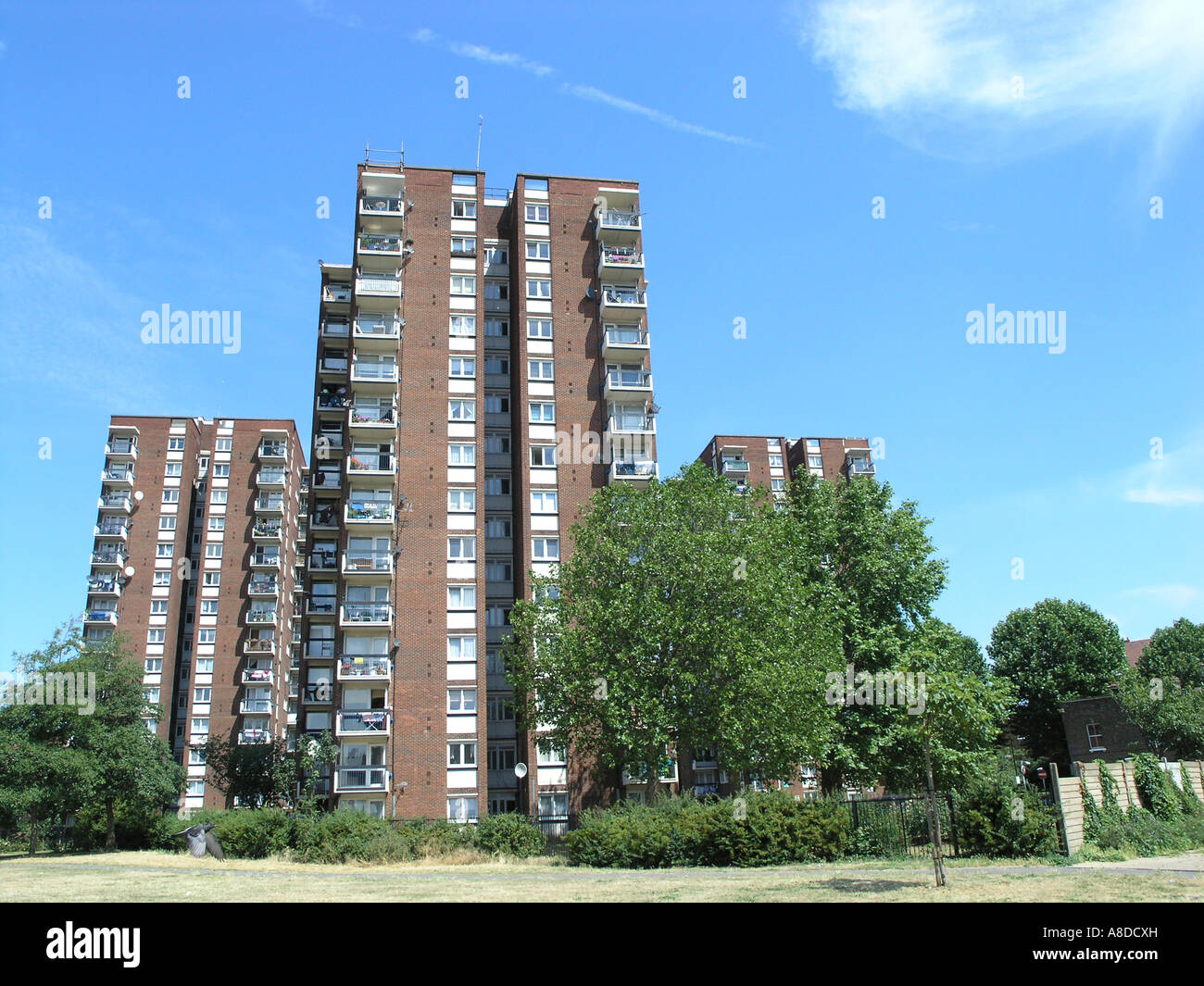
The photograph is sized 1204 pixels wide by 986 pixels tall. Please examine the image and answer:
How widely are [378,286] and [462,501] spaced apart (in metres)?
14.6

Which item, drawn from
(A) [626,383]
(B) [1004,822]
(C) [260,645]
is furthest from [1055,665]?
(C) [260,645]

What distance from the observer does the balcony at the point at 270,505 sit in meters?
77.9

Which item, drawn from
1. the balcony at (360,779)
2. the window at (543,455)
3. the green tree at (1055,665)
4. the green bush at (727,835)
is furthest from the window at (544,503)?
the green tree at (1055,665)

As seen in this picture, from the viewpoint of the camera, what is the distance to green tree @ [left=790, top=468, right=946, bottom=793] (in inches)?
1523

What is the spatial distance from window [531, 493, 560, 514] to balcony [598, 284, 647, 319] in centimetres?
1254

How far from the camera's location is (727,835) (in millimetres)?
25375

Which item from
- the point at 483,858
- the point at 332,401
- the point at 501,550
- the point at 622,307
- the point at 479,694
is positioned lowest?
the point at 483,858

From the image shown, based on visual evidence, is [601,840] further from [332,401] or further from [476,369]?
[332,401]

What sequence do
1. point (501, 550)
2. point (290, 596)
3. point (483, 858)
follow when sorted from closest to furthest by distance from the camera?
point (483, 858) < point (501, 550) < point (290, 596)

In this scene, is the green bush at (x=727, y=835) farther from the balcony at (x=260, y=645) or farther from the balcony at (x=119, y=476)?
the balcony at (x=119, y=476)
